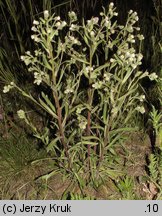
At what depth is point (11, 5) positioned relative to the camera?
2.36m

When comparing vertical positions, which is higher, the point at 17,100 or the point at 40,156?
the point at 17,100

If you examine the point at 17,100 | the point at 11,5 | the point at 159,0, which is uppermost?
the point at 159,0

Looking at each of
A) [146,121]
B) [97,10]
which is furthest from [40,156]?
[97,10]

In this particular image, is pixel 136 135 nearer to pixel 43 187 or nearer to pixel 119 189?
pixel 119 189

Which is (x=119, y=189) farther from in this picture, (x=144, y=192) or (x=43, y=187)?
(x=43, y=187)

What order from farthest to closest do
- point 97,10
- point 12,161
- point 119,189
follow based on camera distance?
point 97,10
point 12,161
point 119,189

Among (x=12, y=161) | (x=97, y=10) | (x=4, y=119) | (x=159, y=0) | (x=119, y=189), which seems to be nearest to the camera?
(x=119, y=189)

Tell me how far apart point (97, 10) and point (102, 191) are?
1625 mm

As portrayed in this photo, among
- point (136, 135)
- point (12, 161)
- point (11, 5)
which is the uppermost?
point (11, 5)

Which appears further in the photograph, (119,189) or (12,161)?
(12,161)

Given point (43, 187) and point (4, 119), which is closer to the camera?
point (43, 187)

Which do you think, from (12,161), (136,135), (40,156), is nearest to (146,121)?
(136,135)

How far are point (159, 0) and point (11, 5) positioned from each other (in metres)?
1.09

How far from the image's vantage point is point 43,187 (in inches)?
82.3
